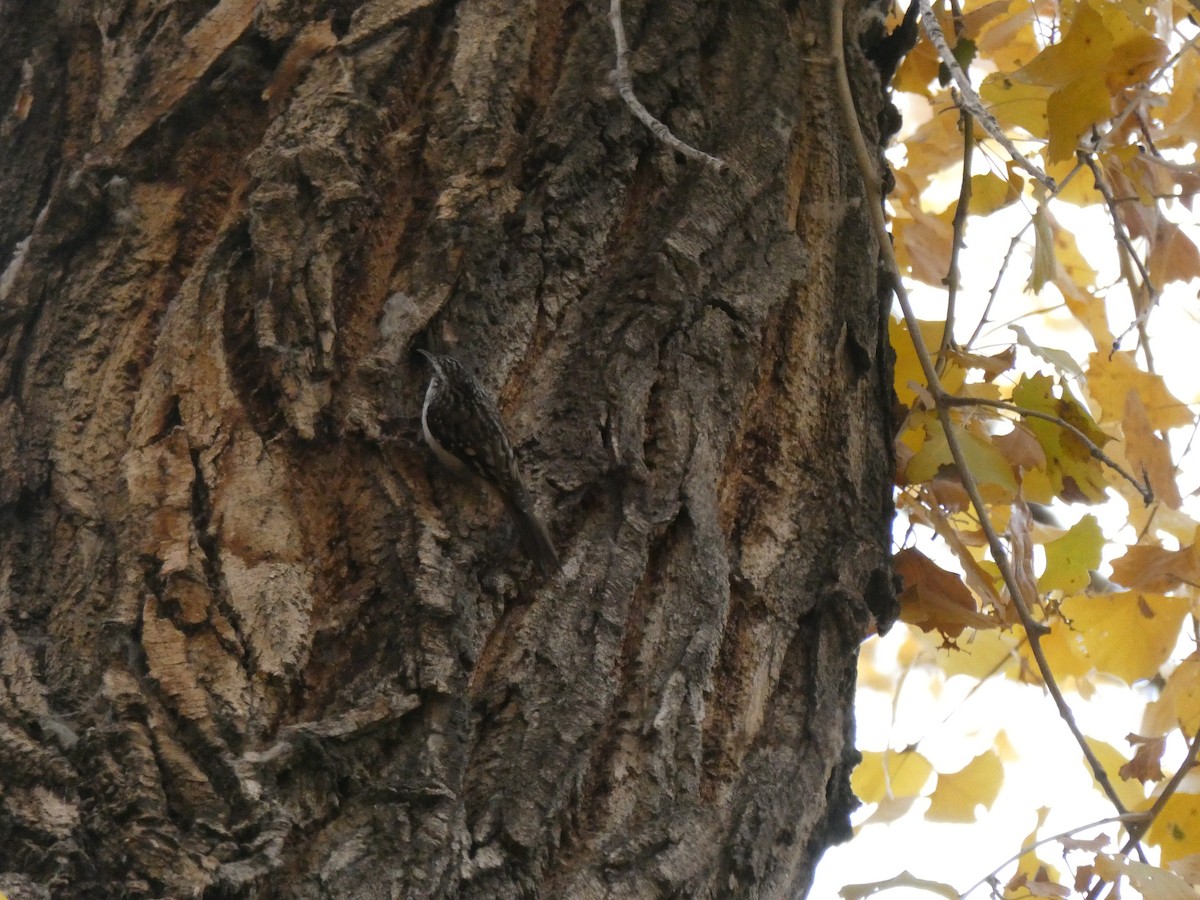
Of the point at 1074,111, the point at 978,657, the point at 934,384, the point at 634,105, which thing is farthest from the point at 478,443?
the point at 978,657

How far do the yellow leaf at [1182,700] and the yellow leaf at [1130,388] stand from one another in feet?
1.27

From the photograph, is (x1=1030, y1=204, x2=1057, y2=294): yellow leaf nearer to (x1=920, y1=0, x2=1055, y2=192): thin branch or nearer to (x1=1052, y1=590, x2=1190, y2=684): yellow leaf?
(x1=920, y1=0, x2=1055, y2=192): thin branch

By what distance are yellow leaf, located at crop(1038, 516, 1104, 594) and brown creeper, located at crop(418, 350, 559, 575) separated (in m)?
0.75

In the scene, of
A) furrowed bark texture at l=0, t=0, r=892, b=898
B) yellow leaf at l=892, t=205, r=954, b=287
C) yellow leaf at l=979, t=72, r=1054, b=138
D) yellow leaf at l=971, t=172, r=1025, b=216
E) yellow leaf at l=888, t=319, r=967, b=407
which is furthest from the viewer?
yellow leaf at l=892, t=205, r=954, b=287

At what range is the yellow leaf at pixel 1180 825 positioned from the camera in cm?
173

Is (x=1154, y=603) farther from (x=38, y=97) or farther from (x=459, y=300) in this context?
(x=38, y=97)

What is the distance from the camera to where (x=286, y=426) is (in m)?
1.31

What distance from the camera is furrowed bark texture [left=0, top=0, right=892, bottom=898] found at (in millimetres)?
1095

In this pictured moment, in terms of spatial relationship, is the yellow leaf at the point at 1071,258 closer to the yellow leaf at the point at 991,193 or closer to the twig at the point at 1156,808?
the yellow leaf at the point at 991,193

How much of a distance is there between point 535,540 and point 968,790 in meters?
1.06

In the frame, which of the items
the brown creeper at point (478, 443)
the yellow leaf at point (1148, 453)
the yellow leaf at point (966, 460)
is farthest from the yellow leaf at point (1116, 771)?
the brown creeper at point (478, 443)

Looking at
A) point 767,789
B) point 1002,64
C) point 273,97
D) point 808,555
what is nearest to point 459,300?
point 273,97

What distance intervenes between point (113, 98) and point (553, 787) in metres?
1.04

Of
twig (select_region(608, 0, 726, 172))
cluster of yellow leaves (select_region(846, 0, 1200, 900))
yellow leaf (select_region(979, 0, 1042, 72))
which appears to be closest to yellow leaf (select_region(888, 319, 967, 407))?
cluster of yellow leaves (select_region(846, 0, 1200, 900))
